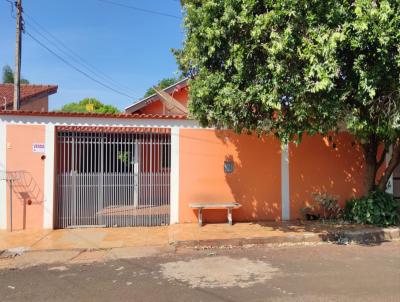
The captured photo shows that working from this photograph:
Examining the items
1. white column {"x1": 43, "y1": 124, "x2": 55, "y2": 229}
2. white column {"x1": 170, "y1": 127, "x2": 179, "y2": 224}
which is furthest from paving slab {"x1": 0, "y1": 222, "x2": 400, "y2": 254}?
white column {"x1": 170, "y1": 127, "x2": 179, "y2": 224}

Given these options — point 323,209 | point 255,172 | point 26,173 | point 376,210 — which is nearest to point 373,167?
point 376,210

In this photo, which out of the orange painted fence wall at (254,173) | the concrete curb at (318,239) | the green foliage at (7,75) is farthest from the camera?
the green foliage at (7,75)

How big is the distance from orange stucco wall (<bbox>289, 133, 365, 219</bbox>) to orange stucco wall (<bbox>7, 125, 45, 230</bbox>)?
20.8 feet

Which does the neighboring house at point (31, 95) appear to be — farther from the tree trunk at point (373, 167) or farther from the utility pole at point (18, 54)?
the tree trunk at point (373, 167)

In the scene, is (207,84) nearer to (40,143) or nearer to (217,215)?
(217,215)

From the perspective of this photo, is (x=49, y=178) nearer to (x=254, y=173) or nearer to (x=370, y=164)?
(x=254, y=173)

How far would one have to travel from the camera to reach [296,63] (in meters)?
6.85

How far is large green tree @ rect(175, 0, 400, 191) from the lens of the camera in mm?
6453

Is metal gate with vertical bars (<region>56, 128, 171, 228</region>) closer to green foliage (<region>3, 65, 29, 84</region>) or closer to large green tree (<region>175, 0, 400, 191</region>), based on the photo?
large green tree (<region>175, 0, 400, 191</region>)

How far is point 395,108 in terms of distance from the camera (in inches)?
280

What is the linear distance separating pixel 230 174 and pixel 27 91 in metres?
15.4

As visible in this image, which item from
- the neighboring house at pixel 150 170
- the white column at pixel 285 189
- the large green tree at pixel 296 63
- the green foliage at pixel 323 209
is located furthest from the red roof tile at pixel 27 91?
the green foliage at pixel 323 209

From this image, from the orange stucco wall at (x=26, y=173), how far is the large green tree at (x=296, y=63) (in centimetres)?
426

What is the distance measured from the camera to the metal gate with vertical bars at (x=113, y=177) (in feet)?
32.0
